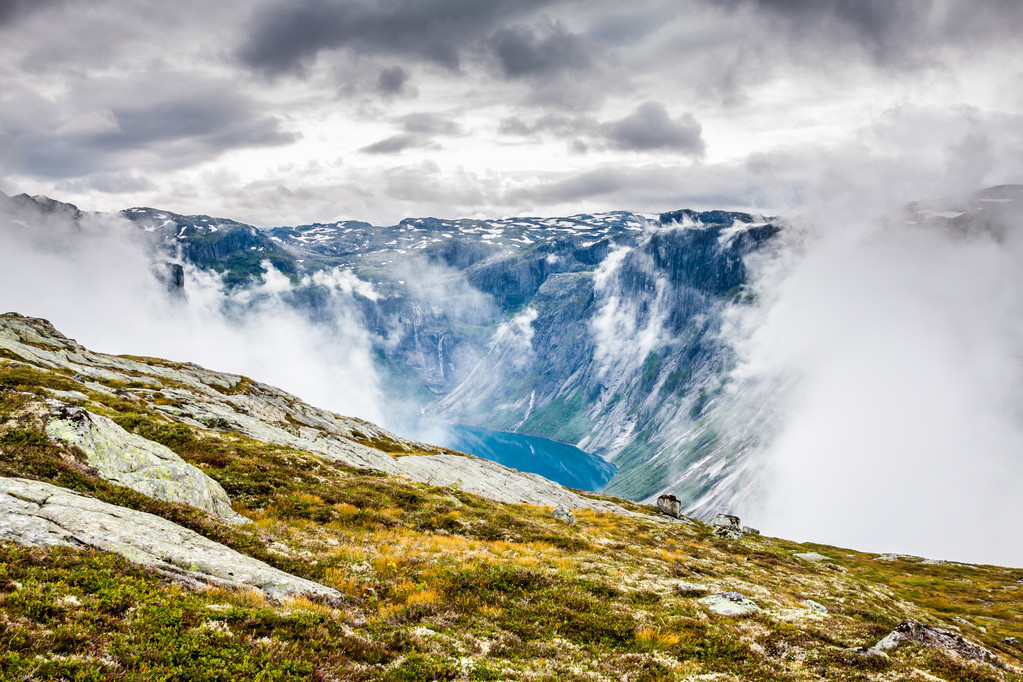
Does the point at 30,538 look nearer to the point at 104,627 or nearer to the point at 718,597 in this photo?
the point at 104,627

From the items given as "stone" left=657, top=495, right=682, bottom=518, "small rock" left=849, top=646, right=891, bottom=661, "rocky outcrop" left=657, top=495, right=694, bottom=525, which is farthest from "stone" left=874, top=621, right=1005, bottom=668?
"stone" left=657, top=495, right=682, bottom=518

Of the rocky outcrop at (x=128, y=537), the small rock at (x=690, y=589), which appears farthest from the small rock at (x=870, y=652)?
the rocky outcrop at (x=128, y=537)

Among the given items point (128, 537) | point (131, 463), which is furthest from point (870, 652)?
point (131, 463)

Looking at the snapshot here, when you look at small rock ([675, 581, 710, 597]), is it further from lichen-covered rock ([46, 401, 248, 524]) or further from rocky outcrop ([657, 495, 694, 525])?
rocky outcrop ([657, 495, 694, 525])

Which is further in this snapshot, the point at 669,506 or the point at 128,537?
the point at 669,506

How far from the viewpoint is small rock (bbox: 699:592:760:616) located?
2678cm

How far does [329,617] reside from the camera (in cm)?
1708

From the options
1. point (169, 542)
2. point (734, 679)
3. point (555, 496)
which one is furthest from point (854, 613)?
point (555, 496)

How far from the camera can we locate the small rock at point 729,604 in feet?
87.9

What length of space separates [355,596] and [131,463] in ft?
54.5

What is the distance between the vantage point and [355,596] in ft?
71.1

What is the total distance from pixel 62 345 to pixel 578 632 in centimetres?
13198

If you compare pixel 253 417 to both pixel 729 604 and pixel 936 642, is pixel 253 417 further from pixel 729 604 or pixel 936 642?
pixel 936 642

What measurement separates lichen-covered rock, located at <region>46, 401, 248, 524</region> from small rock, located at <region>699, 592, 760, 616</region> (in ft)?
88.9
